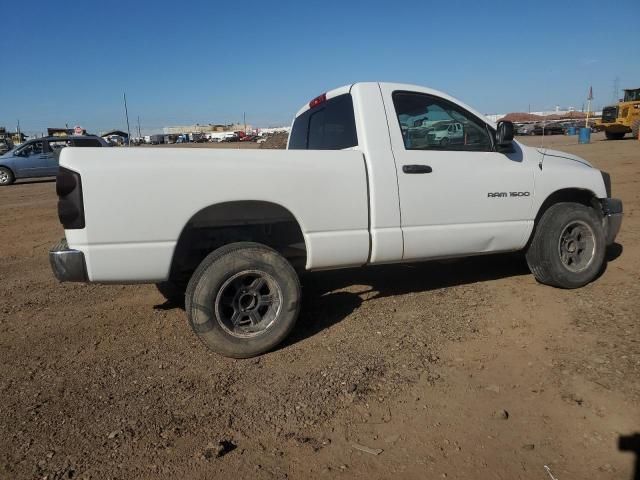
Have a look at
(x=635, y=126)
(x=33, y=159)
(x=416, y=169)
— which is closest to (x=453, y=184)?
(x=416, y=169)

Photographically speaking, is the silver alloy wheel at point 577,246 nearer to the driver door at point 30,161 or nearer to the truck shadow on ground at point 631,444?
the truck shadow on ground at point 631,444

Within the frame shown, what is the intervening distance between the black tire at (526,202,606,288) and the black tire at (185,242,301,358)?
8.31ft

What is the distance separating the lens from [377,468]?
2.41 meters

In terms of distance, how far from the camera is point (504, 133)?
4230 mm

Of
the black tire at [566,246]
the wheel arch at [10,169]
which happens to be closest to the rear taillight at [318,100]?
the black tire at [566,246]

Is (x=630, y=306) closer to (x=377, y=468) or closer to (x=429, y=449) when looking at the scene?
(x=429, y=449)

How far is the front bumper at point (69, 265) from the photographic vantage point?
10.6 feet

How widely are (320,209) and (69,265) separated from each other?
179 centimetres

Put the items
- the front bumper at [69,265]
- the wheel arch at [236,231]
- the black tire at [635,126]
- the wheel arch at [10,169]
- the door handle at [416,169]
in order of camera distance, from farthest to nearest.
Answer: the black tire at [635,126]
the wheel arch at [10,169]
the door handle at [416,169]
the wheel arch at [236,231]
the front bumper at [69,265]

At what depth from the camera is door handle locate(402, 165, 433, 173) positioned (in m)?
3.93

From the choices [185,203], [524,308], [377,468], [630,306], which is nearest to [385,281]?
[524,308]

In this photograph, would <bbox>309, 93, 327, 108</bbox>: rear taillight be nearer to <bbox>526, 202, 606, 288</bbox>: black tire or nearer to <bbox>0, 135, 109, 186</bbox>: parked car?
<bbox>526, 202, 606, 288</bbox>: black tire

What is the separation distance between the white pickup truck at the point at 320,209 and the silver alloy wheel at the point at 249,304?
0.03ft

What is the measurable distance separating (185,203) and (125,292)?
7.56ft
